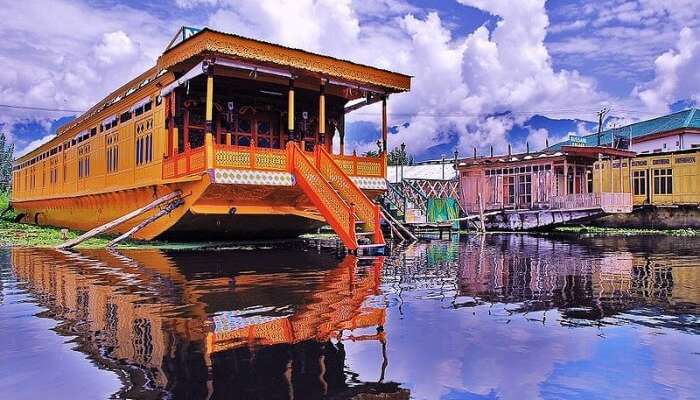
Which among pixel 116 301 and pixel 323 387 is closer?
pixel 323 387

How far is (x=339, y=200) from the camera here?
13.7 metres

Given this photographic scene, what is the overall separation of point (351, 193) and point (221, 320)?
9.14 metres

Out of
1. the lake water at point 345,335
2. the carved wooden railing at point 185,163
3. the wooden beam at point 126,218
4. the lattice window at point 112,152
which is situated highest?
the lattice window at point 112,152

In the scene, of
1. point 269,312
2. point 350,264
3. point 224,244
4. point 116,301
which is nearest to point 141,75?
point 224,244

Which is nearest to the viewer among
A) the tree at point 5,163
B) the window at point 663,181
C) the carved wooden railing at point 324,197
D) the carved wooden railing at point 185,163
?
the carved wooden railing at point 324,197

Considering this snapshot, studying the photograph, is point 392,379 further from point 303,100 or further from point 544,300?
point 303,100

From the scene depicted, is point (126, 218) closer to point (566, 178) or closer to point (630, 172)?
point (566, 178)

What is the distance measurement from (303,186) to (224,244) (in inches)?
145

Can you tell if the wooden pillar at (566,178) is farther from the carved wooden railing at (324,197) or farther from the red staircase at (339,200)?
the carved wooden railing at (324,197)

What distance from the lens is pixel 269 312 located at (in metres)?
6.16

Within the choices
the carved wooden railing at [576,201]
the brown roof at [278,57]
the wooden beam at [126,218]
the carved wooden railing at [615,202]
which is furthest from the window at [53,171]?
the carved wooden railing at [615,202]

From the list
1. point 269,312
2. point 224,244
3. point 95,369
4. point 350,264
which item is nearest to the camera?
point 95,369

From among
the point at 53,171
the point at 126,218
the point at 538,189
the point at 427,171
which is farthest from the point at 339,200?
the point at 427,171

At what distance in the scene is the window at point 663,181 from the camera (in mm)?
32091
